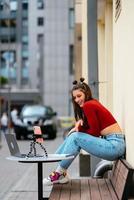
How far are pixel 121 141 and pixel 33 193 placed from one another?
326 centimetres

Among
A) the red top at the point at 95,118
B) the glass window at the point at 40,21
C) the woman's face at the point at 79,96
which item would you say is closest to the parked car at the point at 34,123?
the woman's face at the point at 79,96

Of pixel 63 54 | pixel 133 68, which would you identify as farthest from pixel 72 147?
pixel 63 54

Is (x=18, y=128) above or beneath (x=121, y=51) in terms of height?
beneath

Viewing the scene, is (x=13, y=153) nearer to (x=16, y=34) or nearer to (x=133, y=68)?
(x=133, y=68)

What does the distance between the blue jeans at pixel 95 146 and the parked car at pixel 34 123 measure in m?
24.3

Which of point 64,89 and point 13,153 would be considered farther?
point 64,89

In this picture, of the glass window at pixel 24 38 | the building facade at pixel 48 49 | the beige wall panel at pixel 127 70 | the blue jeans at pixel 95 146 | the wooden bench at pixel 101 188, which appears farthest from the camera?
the glass window at pixel 24 38

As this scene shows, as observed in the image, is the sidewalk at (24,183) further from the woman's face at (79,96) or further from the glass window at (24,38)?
the glass window at (24,38)

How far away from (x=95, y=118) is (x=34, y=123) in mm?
24770

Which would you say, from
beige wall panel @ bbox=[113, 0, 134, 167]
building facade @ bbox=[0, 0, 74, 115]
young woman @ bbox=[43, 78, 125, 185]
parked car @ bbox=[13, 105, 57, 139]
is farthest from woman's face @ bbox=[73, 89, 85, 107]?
building facade @ bbox=[0, 0, 74, 115]

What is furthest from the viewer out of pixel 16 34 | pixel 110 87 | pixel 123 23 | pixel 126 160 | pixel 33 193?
pixel 16 34

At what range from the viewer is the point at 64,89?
235 feet

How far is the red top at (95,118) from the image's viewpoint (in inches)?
296

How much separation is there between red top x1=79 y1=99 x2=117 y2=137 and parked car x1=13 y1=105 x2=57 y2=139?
2404cm
